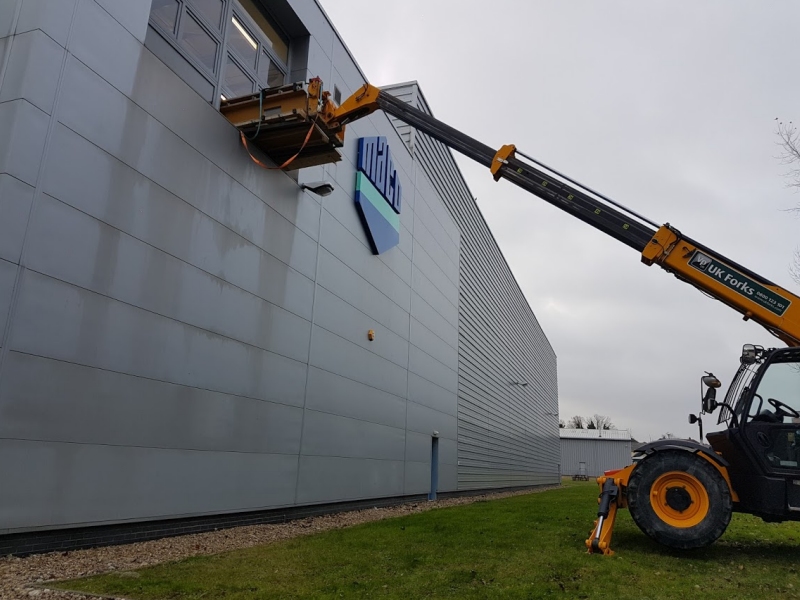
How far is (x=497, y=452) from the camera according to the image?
26.6m

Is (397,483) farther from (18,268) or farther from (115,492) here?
(18,268)

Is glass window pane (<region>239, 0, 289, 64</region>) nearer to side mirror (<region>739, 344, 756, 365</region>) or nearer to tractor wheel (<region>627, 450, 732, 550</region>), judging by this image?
side mirror (<region>739, 344, 756, 365</region>)

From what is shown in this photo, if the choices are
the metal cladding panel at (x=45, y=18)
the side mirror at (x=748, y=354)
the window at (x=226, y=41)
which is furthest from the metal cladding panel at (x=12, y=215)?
the side mirror at (x=748, y=354)

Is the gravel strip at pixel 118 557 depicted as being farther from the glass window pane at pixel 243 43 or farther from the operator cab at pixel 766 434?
the glass window pane at pixel 243 43

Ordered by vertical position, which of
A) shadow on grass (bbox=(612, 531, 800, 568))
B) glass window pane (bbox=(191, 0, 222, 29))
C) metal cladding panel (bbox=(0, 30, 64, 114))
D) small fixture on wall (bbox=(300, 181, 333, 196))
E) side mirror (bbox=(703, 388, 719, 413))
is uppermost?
glass window pane (bbox=(191, 0, 222, 29))

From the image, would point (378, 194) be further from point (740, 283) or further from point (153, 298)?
point (740, 283)

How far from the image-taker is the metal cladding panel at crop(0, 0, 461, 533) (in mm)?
6000

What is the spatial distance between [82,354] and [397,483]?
407 inches

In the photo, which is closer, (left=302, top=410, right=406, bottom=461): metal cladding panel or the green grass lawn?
the green grass lawn

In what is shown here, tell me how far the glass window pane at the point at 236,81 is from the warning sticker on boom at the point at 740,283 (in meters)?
7.79

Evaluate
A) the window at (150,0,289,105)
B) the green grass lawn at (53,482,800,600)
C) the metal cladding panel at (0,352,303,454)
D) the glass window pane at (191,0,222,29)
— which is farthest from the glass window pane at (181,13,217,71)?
the green grass lawn at (53,482,800,600)

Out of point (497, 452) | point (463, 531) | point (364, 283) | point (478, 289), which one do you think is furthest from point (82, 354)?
point (497, 452)

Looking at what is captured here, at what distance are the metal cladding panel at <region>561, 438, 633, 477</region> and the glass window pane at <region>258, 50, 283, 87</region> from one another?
183ft

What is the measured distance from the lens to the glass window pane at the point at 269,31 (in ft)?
35.4
